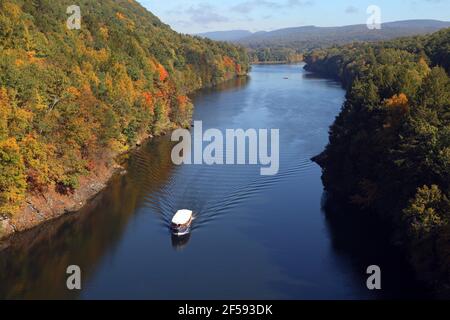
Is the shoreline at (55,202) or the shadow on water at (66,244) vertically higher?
the shoreline at (55,202)

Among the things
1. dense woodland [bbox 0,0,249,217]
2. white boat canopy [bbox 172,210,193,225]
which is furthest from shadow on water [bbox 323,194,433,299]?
dense woodland [bbox 0,0,249,217]

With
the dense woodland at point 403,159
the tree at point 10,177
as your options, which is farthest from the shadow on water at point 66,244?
the dense woodland at point 403,159

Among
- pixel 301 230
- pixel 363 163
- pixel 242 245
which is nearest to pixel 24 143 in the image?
pixel 242 245

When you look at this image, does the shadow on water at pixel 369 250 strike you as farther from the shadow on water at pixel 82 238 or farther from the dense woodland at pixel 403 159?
the shadow on water at pixel 82 238

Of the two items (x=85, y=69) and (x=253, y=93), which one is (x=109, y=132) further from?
(x=253, y=93)

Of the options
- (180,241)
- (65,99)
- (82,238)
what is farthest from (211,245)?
(65,99)
